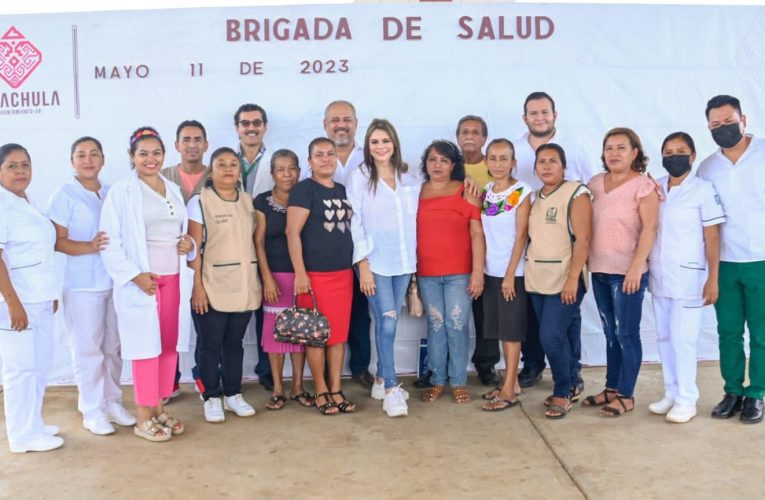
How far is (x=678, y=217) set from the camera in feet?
11.1

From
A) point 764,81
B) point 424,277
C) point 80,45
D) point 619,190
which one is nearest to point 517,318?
point 424,277

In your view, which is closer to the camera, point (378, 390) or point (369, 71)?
point (378, 390)

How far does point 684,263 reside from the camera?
11.1 feet

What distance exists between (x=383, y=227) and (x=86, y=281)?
1489mm

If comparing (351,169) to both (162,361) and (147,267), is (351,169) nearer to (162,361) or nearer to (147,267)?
(147,267)

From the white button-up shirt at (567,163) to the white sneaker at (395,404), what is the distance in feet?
4.74

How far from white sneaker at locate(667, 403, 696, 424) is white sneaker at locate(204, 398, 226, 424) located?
7.34 feet

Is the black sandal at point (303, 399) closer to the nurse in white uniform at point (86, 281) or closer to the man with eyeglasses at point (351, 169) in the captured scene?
the man with eyeglasses at point (351, 169)

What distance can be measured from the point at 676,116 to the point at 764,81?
0.60 meters

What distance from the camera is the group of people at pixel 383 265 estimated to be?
3.20 m

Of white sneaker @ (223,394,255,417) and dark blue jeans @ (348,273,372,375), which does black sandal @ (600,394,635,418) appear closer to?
dark blue jeans @ (348,273,372,375)

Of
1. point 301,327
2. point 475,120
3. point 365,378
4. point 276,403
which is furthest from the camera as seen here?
point 365,378

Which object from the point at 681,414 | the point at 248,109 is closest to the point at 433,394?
the point at 681,414

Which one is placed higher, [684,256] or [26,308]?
[684,256]
